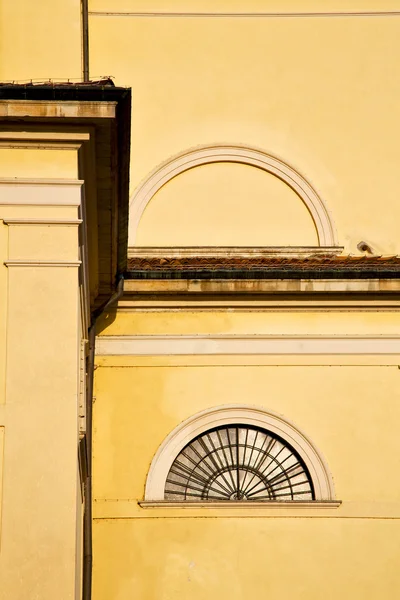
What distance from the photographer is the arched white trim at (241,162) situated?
1817cm

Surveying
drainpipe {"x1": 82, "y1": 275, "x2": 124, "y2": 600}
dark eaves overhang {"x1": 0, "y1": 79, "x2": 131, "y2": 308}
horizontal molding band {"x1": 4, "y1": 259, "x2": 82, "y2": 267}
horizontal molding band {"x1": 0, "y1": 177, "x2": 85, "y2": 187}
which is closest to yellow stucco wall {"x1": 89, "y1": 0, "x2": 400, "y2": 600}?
drainpipe {"x1": 82, "y1": 275, "x2": 124, "y2": 600}

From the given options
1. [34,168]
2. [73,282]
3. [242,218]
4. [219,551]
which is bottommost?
[219,551]

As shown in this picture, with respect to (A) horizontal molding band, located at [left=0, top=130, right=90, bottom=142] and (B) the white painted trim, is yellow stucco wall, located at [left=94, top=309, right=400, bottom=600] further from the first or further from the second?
(A) horizontal molding band, located at [left=0, top=130, right=90, bottom=142]

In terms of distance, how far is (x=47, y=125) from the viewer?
12.6 meters

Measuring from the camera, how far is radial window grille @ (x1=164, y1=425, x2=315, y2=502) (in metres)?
16.2

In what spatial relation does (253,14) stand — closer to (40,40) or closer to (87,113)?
(40,40)

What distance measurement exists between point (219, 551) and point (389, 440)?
214cm

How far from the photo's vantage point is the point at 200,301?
54.3 ft

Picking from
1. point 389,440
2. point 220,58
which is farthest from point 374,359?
point 220,58

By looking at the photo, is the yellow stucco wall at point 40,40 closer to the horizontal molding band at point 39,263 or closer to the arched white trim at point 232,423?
the arched white trim at point 232,423

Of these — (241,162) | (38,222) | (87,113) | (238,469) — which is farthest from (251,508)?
(87,113)

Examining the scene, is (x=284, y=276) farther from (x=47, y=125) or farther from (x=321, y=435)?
(x=47, y=125)

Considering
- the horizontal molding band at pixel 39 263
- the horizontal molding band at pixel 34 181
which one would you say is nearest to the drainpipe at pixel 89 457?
the horizontal molding band at pixel 39 263

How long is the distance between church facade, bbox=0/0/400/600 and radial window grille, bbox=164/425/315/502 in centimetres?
2
